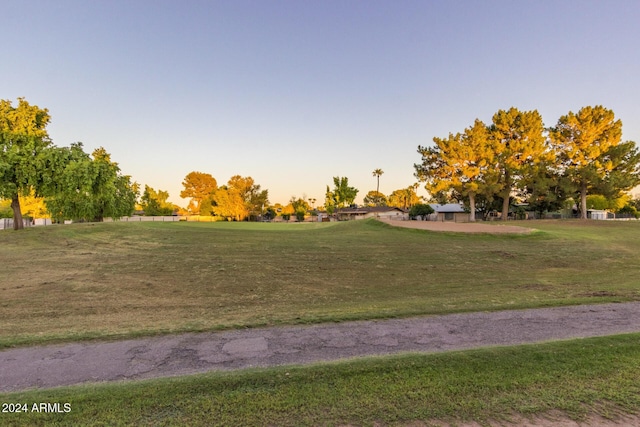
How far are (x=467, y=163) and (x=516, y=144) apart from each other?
6.38 metres

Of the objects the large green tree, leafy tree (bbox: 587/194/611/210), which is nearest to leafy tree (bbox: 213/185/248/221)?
the large green tree

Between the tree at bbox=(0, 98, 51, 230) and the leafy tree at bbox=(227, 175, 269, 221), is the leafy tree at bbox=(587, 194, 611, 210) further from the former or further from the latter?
the tree at bbox=(0, 98, 51, 230)

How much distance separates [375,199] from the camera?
445 feet

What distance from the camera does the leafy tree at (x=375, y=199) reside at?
134 metres

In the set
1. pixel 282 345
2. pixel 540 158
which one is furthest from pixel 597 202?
pixel 282 345

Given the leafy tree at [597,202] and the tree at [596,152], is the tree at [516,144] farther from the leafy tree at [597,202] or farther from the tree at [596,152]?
the leafy tree at [597,202]

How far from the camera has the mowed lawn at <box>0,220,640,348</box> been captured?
23.6 ft

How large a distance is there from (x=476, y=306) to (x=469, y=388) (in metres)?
4.64

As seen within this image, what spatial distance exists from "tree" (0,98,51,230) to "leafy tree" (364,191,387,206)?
11833cm

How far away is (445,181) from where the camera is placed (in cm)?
4284

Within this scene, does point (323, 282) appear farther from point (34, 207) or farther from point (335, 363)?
point (34, 207)

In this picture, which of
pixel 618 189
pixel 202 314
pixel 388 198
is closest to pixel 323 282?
pixel 202 314

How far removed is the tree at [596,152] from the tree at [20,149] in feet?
178

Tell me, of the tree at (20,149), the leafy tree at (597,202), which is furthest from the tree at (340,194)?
the tree at (20,149)
